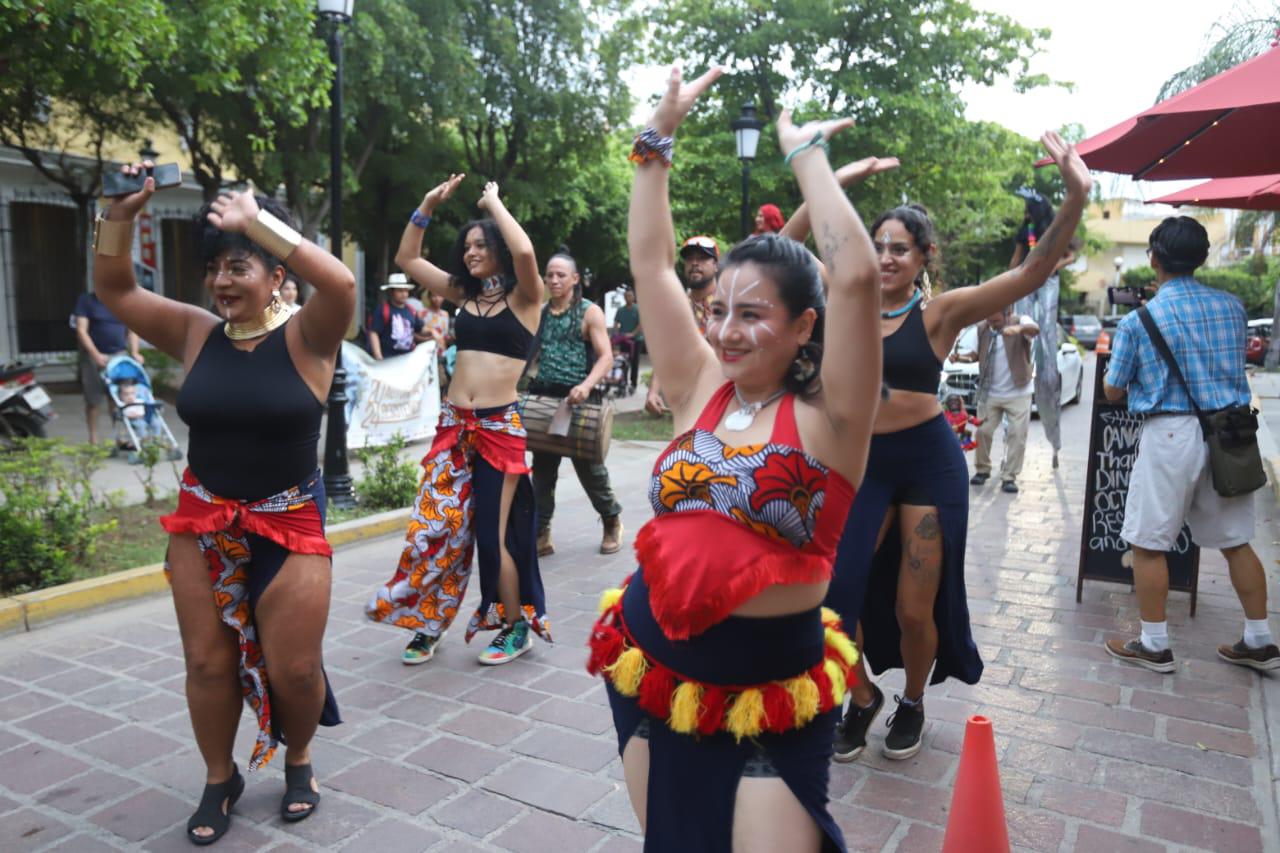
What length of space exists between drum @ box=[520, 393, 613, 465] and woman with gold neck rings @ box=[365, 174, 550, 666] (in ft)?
4.06

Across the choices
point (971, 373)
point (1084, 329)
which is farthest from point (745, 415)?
point (1084, 329)

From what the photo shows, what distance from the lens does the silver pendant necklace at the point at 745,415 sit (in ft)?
6.82

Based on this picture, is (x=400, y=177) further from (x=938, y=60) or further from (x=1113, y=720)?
(x=1113, y=720)

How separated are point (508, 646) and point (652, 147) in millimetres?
3121

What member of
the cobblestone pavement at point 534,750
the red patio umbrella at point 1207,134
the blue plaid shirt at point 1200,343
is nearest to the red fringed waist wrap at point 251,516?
the cobblestone pavement at point 534,750

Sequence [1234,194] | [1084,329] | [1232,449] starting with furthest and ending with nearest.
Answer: [1084,329] < [1234,194] < [1232,449]

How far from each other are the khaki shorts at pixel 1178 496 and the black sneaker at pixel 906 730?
1780 mm

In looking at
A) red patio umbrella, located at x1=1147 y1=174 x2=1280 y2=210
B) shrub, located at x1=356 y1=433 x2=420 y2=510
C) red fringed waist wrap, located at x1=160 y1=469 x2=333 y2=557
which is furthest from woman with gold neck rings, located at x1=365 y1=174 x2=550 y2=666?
red patio umbrella, located at x1=1147 y1=174 x2=1280 y2=210

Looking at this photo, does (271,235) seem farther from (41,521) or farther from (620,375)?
(620,375)

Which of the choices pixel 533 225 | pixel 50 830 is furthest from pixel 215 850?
pixel 533 225

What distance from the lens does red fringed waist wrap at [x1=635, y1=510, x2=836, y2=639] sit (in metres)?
1.97

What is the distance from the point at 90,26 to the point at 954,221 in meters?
22.4

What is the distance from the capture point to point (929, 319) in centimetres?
359

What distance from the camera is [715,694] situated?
203cm
